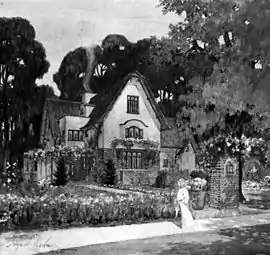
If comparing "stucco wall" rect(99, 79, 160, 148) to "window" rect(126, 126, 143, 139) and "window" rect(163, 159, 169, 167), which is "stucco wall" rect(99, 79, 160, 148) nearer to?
"window" rect(126, 126, 143, 139)

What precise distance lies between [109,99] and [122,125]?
0.58ft

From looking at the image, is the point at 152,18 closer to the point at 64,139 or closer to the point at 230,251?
the point at 64,139

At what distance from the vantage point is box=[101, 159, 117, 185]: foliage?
2.74 metres

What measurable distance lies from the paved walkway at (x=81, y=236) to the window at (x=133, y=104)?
73cm

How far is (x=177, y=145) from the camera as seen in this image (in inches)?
112

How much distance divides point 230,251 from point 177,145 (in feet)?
2.43

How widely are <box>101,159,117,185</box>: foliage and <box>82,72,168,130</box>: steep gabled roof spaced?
0.87 ft

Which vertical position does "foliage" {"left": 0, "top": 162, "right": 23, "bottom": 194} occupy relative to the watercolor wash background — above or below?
below

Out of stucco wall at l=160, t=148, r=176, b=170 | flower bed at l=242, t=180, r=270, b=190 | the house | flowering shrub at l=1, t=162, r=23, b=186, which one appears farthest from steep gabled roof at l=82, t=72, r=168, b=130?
flower bed at l=242, t=180, r=270, b=190

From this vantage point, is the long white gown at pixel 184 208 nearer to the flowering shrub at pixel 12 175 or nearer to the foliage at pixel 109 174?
the foliage at pixel 109 174

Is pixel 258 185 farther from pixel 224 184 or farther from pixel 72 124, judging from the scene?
pixel 72 124

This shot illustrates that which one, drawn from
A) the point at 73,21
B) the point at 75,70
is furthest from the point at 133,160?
the point at 73,21

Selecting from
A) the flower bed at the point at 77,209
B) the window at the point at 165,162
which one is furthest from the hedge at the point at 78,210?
the window at the point at 165,162
